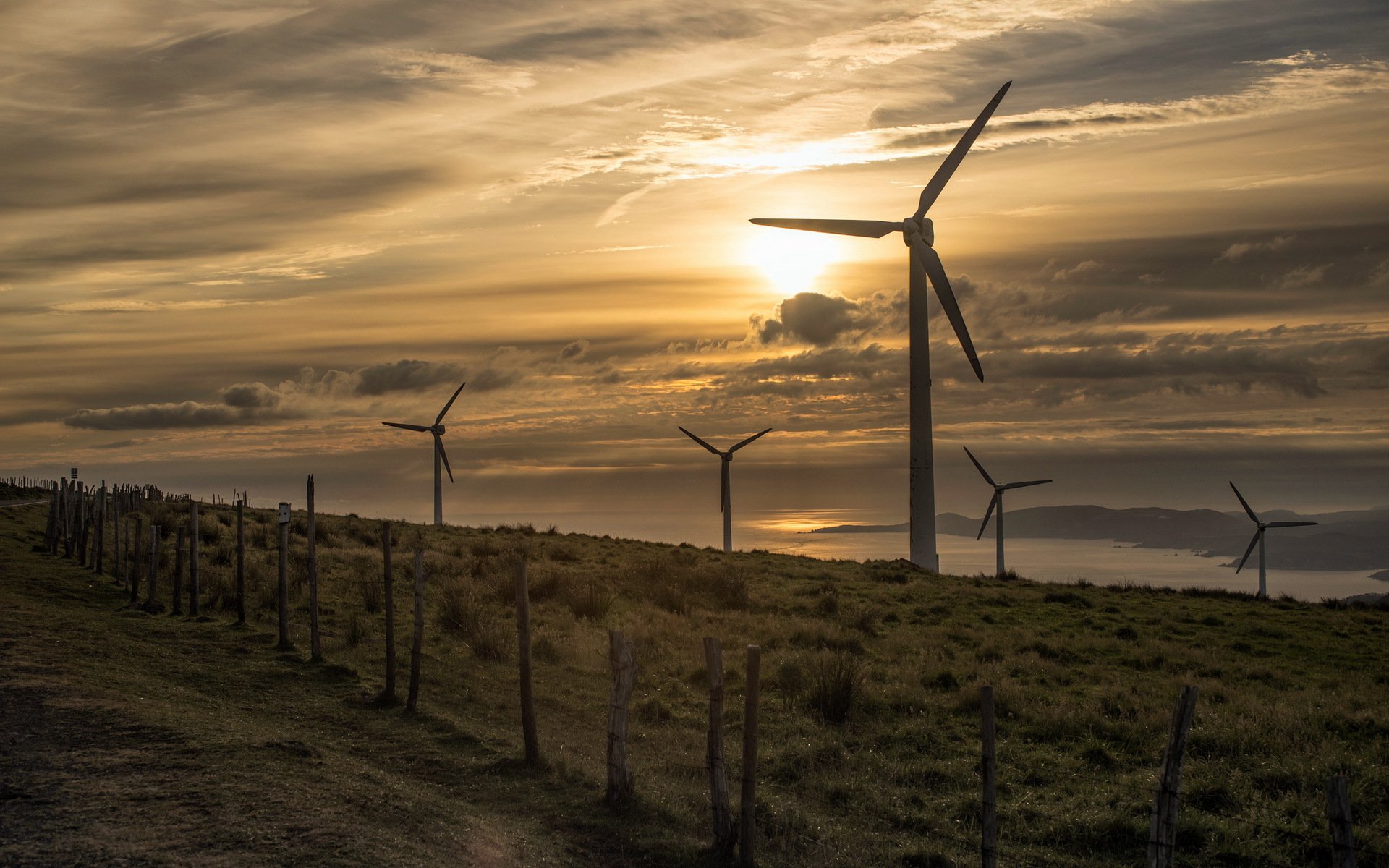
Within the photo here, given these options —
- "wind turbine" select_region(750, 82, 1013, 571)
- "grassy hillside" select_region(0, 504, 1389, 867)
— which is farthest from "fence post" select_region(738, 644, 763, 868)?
"wind turbine" select_region(750, 82, 1013, 571)

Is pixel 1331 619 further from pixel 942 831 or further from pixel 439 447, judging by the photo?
pixel 439 447

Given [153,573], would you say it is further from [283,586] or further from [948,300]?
[948,300]

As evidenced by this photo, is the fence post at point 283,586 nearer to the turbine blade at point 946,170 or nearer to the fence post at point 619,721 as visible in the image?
the fence post at point 619,721

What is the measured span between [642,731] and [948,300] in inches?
1344

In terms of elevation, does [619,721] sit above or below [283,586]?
below

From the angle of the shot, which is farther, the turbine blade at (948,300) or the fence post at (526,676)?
the turbine blade at (948,300)

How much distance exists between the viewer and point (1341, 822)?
7746 mm

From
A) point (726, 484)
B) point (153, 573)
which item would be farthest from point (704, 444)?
point (153, 573)

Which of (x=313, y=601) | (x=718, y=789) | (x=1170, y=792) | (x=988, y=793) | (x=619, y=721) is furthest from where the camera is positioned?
(x=313, y=601)

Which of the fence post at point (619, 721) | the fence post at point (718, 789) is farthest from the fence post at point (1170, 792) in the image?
the fence post at point (619, 721)

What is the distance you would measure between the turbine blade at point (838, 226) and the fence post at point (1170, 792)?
4214 cm

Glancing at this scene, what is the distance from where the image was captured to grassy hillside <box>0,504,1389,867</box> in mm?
10312

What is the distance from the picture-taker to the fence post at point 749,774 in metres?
10.5

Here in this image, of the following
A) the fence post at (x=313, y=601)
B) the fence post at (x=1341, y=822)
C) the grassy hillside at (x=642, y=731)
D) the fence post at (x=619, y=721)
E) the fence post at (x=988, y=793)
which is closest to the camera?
the fence post at (x=1341, y=822)
